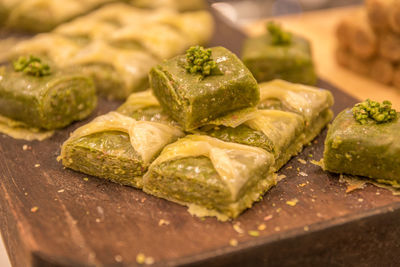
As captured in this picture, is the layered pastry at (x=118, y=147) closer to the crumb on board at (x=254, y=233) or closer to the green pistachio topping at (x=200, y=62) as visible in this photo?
the green pistachio topping at (x=200, y=62)

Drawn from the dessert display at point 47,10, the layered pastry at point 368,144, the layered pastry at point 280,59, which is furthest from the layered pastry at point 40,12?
the layered pastry at point 368,144

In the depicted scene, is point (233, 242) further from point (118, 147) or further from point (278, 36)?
point (278, 36)

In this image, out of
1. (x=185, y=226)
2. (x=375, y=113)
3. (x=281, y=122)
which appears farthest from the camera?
(x=281, y=122)

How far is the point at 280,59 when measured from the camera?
4590 mm

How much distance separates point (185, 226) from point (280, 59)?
92.7 inches

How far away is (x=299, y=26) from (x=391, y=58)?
2.35 m

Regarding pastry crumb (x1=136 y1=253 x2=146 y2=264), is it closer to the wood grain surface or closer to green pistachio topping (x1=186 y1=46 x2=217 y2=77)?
green pistachio topping (x1=186 y1=46 x2=217 y2=77)

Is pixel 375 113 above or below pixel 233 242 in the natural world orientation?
above

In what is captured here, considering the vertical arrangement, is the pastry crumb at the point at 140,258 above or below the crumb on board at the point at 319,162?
below

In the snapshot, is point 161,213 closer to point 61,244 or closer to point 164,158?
point 164,158

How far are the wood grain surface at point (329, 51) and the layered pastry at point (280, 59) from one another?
2.40ft

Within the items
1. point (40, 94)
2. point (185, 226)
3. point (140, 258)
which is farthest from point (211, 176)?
point (40, 94)

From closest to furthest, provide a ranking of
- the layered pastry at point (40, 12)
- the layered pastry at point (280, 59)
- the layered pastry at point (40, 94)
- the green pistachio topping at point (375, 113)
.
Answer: the green pistachio topping at point (375, 113) → the layered pastry at point (40, 94) → the layered pastry at point (280, 59) → the layered pastry at point (40, 12)

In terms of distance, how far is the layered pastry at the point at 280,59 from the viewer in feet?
15.1
